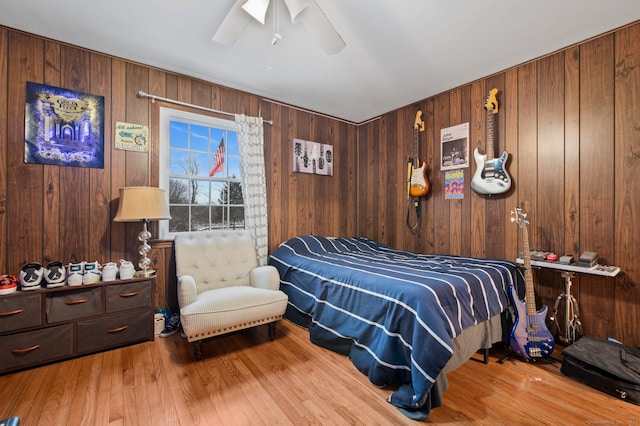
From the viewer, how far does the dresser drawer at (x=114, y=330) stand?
212 centimetres

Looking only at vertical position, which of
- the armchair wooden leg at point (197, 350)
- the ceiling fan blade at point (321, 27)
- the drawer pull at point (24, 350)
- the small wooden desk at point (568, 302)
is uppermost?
the ceiling fan blade at point (321, 27)

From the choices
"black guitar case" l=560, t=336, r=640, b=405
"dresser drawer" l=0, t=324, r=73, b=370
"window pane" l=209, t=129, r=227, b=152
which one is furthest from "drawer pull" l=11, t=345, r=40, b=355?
"black guitar case" l=560, t=336, r=640, b=405

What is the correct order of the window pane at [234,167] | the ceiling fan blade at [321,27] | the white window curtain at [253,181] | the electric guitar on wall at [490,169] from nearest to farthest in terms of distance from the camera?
1. the ceiling fan blade at [321,27]
2. the electric guitar on wall at [490,169]
3. the white window curtain at [253,181]
4. the window pane at [234,167]

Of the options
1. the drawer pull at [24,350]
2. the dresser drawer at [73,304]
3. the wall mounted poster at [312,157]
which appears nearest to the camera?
the drawer pull at [24,350]

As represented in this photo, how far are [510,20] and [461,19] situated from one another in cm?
35

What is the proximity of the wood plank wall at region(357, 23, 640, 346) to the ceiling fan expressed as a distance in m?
1.85

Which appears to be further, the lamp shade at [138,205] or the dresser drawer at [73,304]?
the lamp shade at [138,205]

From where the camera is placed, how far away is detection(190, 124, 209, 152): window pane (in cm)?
304

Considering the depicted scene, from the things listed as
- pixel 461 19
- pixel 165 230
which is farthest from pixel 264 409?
pixel 461 19

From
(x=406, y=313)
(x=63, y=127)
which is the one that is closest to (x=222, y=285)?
(x=406, y=313)

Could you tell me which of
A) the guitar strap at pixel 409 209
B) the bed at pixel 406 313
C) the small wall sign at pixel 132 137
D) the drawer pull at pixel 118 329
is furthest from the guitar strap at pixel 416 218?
the drawer pull at pixel 118 329

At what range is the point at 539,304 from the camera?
8.36ft

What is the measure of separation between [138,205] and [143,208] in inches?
1.7

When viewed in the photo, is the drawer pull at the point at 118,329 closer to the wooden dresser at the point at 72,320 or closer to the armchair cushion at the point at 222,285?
the wooden dresser at the point at 72,320
